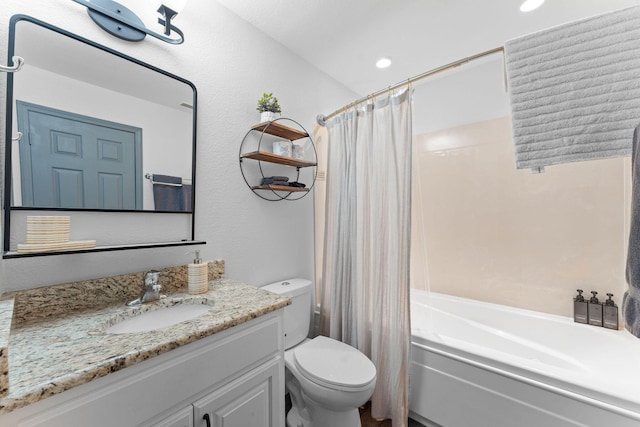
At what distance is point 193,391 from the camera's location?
0.82m

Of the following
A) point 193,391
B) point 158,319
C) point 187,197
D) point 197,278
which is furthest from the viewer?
point 187,197

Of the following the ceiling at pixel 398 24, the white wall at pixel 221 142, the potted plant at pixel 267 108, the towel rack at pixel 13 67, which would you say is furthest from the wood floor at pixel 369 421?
the ceiling at pixel 398 24

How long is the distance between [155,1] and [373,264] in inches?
70.2

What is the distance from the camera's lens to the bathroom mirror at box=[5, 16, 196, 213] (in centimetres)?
93

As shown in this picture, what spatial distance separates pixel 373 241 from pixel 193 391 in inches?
47.1

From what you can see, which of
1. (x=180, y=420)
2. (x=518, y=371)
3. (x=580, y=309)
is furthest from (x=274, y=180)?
(x=580, y=309)

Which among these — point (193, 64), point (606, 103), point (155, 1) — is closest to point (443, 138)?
point (606, 103)

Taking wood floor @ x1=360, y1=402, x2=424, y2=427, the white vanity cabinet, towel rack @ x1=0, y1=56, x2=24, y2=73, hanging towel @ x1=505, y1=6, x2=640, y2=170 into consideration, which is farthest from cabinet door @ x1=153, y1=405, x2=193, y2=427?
hanging towel @ x1=505, y1=6, x2=640, y2=170

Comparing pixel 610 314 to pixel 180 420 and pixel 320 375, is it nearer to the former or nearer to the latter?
pixel 320 375

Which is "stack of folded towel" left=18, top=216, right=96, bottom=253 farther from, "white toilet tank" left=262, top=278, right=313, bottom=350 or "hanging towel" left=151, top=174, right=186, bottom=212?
"white toilet tank" left=262, top=278, right=313, bottom=350

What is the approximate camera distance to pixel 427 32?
173 cm

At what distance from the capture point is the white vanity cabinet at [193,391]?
0.62 metres

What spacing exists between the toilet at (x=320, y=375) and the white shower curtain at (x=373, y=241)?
212 millimetres

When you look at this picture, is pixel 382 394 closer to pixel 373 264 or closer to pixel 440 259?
pixel 373 264
